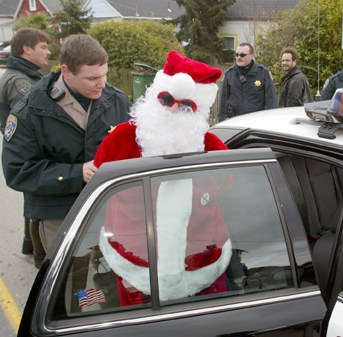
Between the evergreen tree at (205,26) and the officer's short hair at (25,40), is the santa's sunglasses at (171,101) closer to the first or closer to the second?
the officer's short hair at (25,40)

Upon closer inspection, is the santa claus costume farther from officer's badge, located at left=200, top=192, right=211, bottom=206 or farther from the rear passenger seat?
the rear passenger seat

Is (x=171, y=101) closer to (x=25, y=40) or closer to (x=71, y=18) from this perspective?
(x=25, y=40)

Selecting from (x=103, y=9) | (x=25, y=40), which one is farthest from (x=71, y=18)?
(x=25, y=40)

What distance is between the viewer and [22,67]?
12.0 ft

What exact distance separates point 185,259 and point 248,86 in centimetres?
396

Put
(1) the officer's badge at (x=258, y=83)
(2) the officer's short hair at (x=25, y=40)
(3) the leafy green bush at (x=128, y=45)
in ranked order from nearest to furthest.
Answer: (2) the officer's short hair at (x=25, y=40) → (1) the officer's badge at (x=258, y=83) → (3) the leafy green bush at (x=128, y=45)

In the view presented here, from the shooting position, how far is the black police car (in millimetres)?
1423

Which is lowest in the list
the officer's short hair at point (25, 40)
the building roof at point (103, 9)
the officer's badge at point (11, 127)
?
the officer's badge at point (11, 127)

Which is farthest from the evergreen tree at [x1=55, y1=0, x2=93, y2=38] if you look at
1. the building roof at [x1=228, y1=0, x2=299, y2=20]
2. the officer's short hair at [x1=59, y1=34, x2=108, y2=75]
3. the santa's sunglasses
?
the santa's sunglasses

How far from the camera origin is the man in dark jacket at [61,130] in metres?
2.21

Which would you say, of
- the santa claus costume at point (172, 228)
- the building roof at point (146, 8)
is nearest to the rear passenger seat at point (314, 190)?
the santa claus costume at point (172, 228)

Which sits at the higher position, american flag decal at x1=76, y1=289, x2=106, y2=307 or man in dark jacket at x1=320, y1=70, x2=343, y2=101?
man in dark jacket at x1=320, y1=70, x2=343, y2=101

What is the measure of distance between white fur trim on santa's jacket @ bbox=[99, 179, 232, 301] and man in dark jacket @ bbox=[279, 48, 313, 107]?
14.0ft

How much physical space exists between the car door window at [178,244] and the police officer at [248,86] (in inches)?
147
